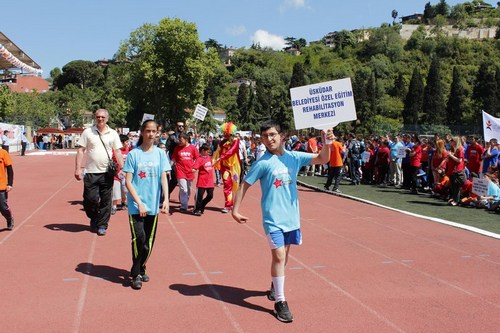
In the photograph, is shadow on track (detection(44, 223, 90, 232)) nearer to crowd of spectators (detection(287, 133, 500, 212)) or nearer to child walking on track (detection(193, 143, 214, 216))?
child walking on track (detection(193, 143, 214, 216))

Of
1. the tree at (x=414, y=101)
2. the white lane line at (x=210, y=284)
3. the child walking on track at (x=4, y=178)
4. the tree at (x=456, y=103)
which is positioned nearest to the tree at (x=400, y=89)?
the tree at (x=414, y=101)

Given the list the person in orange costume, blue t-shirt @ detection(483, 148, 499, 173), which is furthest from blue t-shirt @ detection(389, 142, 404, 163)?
the person in orange costume

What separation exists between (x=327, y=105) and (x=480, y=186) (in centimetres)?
774

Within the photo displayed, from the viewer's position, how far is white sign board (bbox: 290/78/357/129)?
227 inches

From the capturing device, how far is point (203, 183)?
418 inches

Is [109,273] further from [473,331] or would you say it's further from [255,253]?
[473,331]

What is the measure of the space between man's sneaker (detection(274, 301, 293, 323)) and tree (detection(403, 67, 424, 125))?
101528 millimetres

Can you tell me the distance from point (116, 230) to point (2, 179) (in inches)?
79.9

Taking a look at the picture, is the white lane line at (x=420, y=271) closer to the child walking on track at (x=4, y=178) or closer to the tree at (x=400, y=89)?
the child walking on track at (x=4, y=178)

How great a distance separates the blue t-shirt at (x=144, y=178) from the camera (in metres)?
5.72

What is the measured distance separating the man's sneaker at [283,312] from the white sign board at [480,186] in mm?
8808

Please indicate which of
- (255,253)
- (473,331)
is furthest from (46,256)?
(473,331)

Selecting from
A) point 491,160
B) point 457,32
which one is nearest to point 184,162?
point 491,160

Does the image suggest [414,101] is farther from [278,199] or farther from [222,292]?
[278,199]
